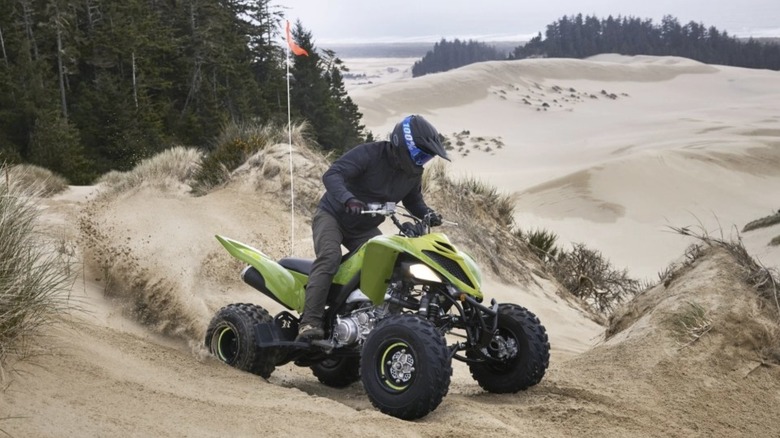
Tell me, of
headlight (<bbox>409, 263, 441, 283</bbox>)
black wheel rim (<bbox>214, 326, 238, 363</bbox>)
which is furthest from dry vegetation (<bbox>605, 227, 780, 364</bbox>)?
black wheel rim (<bbox>214, 326, 238, 363</bbox>)

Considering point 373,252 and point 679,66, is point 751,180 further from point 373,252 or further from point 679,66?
point 679,66

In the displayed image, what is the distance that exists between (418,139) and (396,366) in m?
1.67

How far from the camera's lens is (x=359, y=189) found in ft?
23.2

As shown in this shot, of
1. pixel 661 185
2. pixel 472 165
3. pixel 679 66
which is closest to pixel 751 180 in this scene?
pixel 661 185

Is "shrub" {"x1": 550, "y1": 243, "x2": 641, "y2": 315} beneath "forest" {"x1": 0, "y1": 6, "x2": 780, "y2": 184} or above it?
beneath

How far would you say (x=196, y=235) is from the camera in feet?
37.0

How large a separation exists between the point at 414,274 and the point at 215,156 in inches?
385

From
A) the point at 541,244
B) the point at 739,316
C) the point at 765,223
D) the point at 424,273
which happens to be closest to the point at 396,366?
the point at 424,273

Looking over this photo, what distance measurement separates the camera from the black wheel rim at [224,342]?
7.41 m

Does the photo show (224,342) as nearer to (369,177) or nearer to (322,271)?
(322,271)

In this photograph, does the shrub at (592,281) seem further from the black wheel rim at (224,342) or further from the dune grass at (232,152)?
the black wheel rim at (224,342)

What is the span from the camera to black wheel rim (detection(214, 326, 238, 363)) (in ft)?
24.3

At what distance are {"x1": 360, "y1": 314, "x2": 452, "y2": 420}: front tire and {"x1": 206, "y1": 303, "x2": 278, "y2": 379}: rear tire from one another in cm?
122

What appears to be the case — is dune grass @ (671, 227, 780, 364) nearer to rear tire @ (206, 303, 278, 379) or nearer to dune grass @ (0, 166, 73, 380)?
rear tire @ (206, 303, 278, 379)
